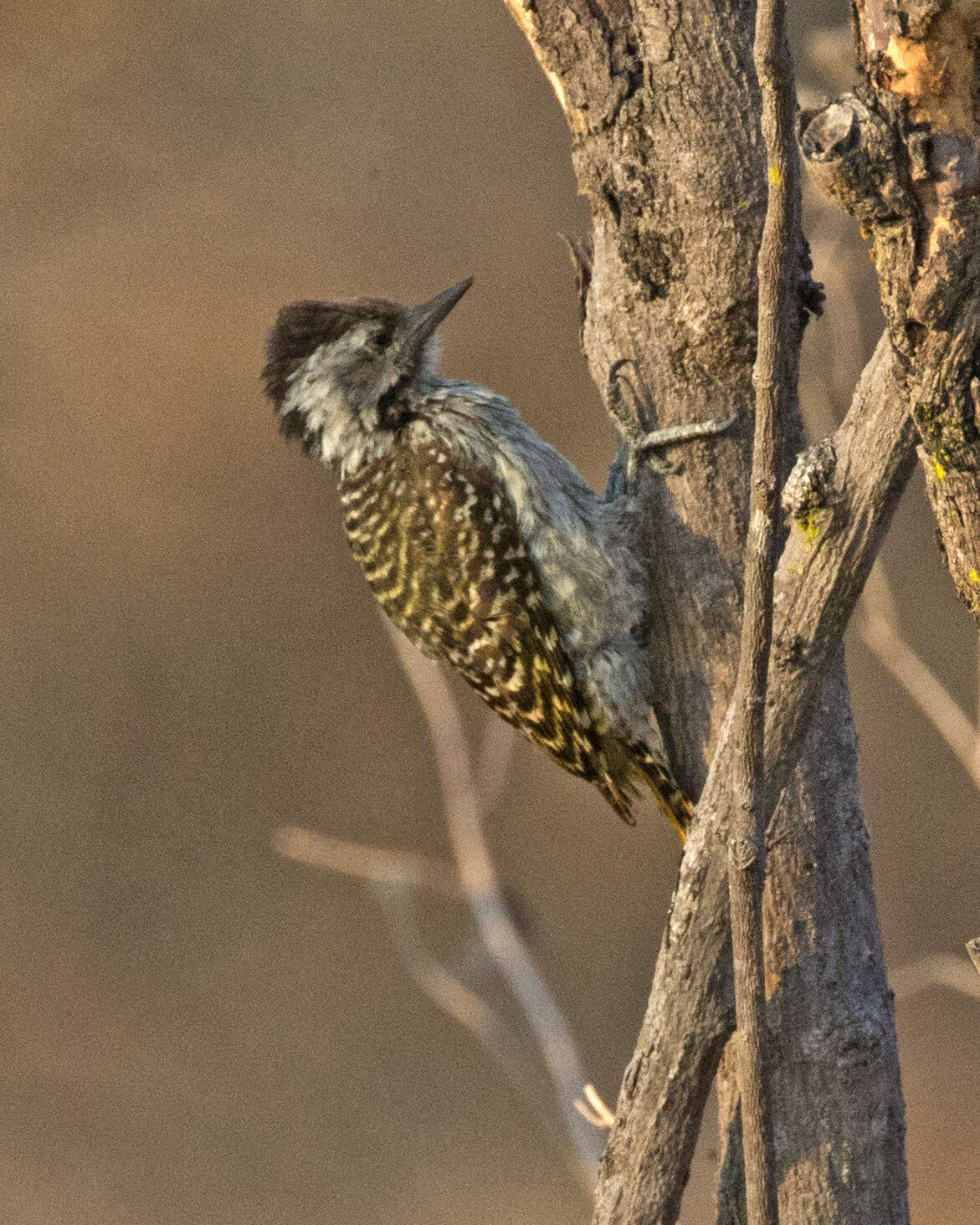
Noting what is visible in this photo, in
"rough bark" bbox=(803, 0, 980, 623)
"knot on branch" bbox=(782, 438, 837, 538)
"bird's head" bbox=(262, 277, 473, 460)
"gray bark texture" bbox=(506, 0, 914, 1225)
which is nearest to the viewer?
"rough bark" bbox=(803, 0, 980, 623)

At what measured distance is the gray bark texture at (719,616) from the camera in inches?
72.9

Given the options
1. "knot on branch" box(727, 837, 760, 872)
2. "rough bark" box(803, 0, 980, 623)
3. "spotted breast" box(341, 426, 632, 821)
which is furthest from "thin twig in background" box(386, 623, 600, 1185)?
"rough bark" box(803, 0, 980, 623)

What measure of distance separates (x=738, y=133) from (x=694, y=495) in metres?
0.64

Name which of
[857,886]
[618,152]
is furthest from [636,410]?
[857,886]

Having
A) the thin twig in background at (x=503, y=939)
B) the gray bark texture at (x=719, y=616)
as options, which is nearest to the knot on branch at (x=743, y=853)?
the gray bark texture at (x=719, y=616)

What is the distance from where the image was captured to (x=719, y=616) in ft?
8.24

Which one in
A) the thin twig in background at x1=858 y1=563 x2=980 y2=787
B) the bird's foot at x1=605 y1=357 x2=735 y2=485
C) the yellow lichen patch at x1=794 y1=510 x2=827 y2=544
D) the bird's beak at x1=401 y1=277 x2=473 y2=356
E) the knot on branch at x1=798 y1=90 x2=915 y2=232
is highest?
the bird's beak at x1=401 y1=277 x2=473 y2=356

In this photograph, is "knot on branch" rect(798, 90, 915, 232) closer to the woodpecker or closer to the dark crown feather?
the woodpecker

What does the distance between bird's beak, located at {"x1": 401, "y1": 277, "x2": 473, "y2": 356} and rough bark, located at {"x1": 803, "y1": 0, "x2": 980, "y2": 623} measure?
1859 millimetres

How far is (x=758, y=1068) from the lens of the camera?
63.1 inches

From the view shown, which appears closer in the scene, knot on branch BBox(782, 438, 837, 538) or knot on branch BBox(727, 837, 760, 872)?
knot on branch BBox(727, 837, 760, 872)

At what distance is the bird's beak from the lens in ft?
10.6

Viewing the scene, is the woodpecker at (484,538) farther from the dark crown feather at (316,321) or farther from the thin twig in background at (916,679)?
the thin twig in background at (916,679)

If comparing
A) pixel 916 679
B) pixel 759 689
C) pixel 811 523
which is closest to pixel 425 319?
pixel 916 679
